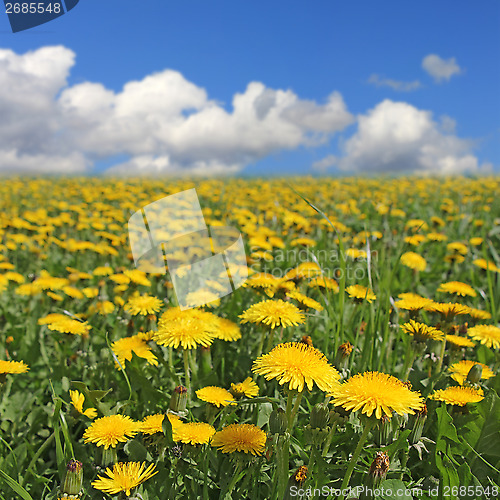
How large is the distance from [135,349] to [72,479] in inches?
18.3

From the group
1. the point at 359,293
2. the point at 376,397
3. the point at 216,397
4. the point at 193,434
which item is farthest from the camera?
the point at 359,293

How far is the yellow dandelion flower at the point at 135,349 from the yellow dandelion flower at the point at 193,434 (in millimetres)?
346

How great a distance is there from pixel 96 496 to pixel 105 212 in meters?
3.96

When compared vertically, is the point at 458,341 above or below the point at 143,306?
below

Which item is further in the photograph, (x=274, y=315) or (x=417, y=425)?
(x=274, y=315)

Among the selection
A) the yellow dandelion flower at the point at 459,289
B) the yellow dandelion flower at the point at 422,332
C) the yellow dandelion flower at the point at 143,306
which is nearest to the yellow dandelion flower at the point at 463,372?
the yellow dandelion flower at the point at 422,332

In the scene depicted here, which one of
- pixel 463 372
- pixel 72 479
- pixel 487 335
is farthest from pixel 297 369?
pixel 487 335

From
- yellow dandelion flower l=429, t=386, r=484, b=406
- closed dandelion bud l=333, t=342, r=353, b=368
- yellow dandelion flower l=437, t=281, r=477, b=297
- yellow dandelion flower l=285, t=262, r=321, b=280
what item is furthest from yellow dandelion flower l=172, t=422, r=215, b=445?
yellow dandelion flower l=437, t=281, r=477, b=297

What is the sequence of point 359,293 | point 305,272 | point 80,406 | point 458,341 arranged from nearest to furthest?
point 80,406
point 458,341
point 359,293
point 305,272

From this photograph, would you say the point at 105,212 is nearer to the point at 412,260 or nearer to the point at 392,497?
the point at 412,260

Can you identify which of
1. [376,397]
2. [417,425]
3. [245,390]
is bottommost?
[417,425]

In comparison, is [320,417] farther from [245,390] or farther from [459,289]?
[459,289]

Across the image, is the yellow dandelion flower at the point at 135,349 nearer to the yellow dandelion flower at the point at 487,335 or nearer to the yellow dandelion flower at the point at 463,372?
the yellow dandelion flower at the point at 463,372

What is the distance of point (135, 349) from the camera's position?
135 centimetres
